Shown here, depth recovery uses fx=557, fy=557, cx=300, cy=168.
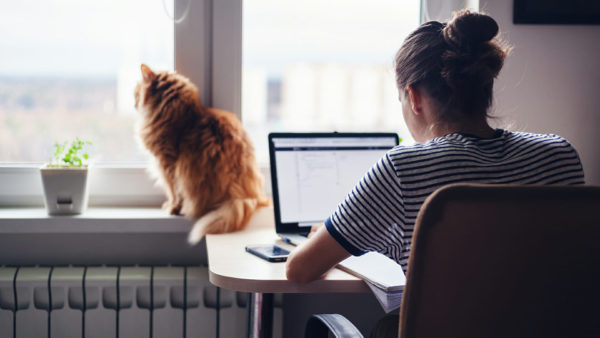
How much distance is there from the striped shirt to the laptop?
0.58m

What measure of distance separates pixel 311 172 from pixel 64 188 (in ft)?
2.39

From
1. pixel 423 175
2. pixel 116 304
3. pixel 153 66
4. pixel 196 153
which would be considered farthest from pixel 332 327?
pixel 153 66

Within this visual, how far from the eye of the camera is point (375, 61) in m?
1.93

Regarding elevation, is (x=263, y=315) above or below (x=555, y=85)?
below

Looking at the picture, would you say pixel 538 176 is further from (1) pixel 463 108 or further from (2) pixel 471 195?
(2) pixel 471 195

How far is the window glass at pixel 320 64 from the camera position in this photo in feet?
6.08

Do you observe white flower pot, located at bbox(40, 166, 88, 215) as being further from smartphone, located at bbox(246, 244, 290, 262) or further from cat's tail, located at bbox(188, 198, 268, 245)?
smartphone, located at bbox(246, 244, 290, 262)

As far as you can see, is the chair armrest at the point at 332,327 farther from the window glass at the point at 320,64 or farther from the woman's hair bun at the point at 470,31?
the window glass at the point at 320,64

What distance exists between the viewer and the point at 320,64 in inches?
74.7

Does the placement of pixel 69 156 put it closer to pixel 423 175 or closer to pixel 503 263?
pixel 423 175

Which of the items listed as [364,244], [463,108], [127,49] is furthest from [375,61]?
[364,244]

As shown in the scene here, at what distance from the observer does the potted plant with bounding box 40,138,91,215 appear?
5.33ft

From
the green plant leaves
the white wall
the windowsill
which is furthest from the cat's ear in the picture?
the white wall

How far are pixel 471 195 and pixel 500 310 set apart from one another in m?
0.17
